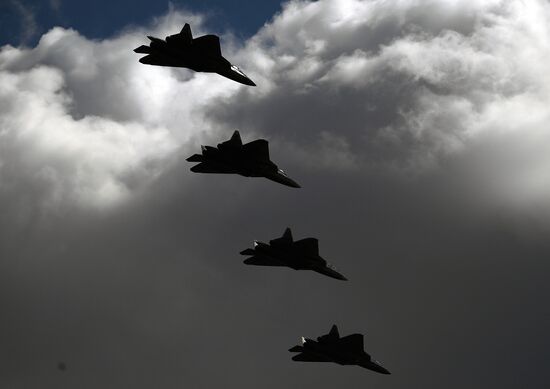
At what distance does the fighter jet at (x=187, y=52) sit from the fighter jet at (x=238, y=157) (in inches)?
412

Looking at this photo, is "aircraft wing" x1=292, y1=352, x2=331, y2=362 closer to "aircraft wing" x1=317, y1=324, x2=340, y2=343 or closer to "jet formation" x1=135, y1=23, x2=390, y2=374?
"jet formation" x1=135, y1=23, x2=390, y2=374

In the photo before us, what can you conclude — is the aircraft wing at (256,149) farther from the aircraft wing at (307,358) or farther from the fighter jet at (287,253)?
the aircraft wing at (307,358)

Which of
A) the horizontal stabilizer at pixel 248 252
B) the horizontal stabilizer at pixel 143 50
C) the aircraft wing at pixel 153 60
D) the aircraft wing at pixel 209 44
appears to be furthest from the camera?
the horizontal stabilizer at pixel 248 252

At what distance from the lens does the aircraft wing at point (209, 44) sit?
90938 millimetres

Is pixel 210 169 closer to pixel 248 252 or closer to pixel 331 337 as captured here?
pixel 248 252

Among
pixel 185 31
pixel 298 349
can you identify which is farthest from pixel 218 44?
pixel 298 349

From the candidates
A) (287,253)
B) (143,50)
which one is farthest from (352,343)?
(143,50)

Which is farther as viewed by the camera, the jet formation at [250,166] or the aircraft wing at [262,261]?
the aircraft wing at [262,261]

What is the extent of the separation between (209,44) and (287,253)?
34127mm

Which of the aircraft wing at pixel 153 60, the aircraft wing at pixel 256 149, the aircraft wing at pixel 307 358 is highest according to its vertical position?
the aircraft wing at pixel 153 60

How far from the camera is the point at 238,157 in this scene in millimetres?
97188

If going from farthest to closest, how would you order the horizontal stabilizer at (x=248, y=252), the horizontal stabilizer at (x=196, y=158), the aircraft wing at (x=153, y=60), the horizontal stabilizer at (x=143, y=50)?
1. the horizontal stabilizer at (x=248, y=252)
2. the horizontal stabilizer at (x=196, y=158)
3. the aircraft wing at (x=153, y=60)
4. the horizontal stabilizer at (x=143, y=50)

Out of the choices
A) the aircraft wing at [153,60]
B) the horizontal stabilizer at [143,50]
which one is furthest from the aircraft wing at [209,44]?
the horizontal stabilizer at [143,50]

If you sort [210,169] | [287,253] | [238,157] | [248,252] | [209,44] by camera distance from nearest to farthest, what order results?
1. [209,44]
2. [238,157]
3. [210,169]
4. [248,252]
5. [287,253]
